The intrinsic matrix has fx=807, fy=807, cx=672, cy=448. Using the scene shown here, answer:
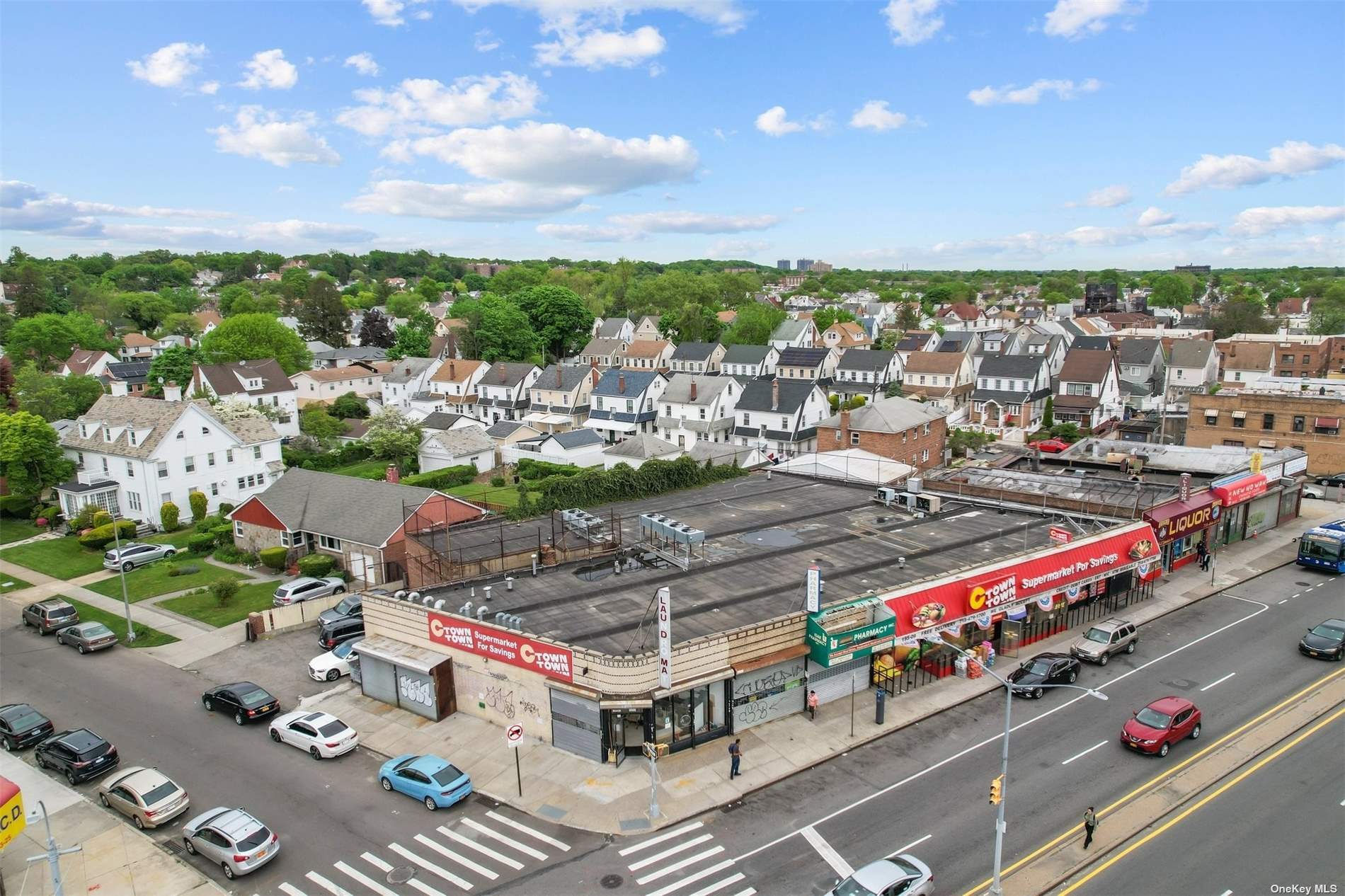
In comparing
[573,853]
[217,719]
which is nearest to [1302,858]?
[573,853]

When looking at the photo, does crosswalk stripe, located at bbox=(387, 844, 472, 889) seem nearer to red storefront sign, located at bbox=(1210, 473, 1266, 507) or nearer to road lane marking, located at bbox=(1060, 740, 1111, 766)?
road lane marking, located at bbox=(1060, 740, 1111, 766)

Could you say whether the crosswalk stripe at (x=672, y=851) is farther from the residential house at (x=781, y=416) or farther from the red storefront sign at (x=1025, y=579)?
the residential house at (x=781, y=416)

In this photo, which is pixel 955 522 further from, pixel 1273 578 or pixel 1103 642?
pixel 1273 578

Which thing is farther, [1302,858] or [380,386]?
[380,386]

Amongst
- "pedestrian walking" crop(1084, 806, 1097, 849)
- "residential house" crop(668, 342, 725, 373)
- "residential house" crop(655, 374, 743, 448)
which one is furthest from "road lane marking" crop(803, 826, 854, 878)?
"residential house" crop(668, 342, 725, 373)

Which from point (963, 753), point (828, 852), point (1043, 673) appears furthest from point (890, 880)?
point (1043, 673)

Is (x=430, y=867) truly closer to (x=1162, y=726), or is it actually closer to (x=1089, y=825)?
(x=1089, y=825)
